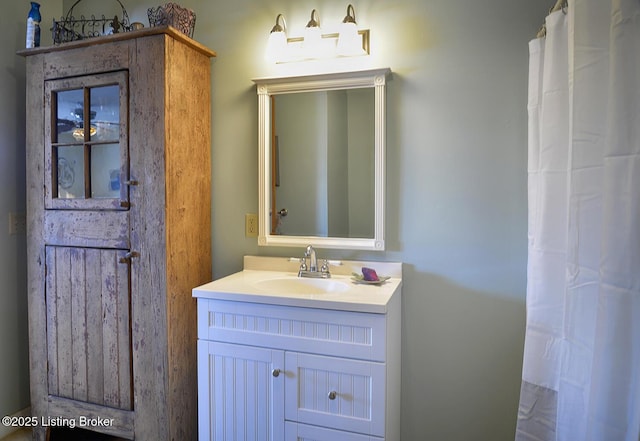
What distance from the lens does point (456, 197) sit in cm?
174

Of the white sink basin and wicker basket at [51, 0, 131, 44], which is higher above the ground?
wicker basket at [51, 0, 131, 44]

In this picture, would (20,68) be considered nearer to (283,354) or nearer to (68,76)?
(68,76)

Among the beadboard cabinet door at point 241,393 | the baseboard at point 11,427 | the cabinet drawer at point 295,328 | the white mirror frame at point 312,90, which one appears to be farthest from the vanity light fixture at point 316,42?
the baseboard at point 11,427

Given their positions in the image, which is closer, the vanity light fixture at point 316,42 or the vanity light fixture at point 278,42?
the vanity light fixture at point 316,42

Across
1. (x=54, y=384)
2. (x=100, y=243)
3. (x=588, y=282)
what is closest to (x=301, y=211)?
(x=100, y=243)

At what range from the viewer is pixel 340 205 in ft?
6.24

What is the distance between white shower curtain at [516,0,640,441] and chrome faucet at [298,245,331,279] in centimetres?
86

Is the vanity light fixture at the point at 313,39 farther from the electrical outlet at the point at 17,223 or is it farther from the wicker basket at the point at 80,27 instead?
the electrical outlet at the point at 17,223

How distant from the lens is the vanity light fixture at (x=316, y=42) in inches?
70.6

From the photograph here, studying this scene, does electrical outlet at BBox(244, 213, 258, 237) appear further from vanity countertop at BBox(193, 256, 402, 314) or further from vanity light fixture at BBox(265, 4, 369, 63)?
vanity light fixture at BBox(265, 4, 369, 63)

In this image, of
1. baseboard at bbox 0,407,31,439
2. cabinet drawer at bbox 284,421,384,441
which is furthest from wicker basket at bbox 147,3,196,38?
baseboard at bbox 0,407,31,439

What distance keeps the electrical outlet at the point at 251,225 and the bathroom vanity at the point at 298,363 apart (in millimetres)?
381

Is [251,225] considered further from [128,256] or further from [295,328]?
[295,328]

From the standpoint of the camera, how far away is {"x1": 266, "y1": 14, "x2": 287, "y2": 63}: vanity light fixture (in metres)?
1.89
